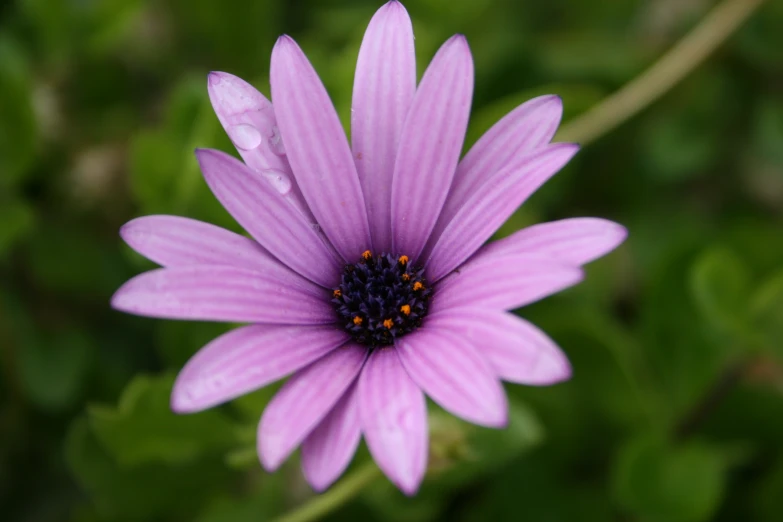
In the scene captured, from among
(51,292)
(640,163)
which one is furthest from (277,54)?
(640,163)

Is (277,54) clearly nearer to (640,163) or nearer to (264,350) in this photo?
(264,350)

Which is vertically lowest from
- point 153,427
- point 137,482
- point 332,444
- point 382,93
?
point 137,482

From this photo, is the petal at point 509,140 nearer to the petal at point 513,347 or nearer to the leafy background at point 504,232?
the petal at point 513,347

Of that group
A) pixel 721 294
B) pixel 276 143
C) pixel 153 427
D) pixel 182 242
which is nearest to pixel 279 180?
pixel 276 143

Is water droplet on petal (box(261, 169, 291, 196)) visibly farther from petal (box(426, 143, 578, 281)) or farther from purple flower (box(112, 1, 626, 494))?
petal (box(426, 143, 578, 281))

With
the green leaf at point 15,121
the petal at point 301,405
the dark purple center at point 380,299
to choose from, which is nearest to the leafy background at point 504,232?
→ the green leaf at point 15,121

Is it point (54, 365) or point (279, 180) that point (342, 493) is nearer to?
point (279, 180)
